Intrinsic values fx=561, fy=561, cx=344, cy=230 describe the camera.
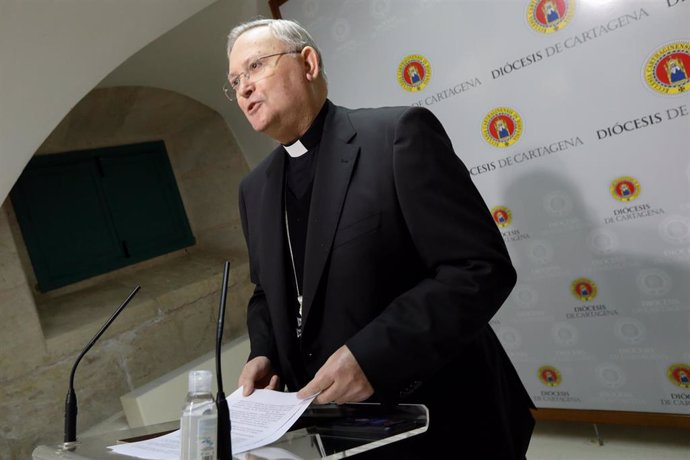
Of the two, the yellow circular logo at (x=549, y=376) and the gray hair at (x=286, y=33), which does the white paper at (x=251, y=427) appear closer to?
the gray hair at (x=286, y=33)

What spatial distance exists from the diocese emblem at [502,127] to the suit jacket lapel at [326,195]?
129 centimetres

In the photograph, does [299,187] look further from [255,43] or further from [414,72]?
[414,72]

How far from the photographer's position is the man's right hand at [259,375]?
3.99ft

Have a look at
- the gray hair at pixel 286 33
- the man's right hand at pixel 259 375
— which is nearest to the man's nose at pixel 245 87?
the gray hair at pixel 286 33

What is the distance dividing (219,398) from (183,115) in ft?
12.2

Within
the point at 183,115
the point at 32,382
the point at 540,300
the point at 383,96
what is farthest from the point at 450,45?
the point at 32,382

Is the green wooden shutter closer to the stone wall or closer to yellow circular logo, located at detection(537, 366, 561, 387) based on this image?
the stone wall

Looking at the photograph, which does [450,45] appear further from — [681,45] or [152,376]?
[152,376]

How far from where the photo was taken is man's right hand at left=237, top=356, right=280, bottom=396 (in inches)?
47.8

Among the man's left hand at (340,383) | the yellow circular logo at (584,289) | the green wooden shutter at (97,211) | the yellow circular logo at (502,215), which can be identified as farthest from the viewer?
the green wooden shutter at (97,211)

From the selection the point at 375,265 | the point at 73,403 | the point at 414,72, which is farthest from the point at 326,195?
the point at 414,72

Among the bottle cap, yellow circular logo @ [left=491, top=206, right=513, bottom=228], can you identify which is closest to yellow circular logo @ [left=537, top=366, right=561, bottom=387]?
yellow circular logo @ [left=491, top=206, right=513, bottom=228]

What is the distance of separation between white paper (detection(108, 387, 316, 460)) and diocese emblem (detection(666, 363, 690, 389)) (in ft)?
6.09

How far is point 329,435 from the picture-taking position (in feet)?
2.78
